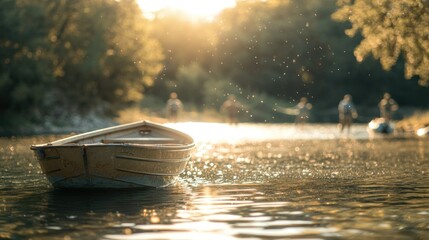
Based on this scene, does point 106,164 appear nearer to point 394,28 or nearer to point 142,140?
point 142,140

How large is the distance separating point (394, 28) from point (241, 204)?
1430 cm

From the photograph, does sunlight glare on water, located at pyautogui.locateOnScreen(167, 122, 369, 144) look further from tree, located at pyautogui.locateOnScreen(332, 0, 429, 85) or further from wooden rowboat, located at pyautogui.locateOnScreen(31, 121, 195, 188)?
wooden rowboat, located at pyautogui.locateOnScreen(31, 121, 195, 188)

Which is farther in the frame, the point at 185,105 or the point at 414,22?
the point at 185,105

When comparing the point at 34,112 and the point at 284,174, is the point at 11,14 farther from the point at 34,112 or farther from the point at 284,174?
the point at 284,174

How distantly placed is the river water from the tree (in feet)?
12.1

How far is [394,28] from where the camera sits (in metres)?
29.7

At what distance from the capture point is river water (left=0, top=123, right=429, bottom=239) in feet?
45.2

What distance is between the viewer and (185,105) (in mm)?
97438

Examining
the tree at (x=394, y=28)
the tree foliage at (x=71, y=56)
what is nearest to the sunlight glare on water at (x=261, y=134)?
the tree foliage at (x=71, y=56)

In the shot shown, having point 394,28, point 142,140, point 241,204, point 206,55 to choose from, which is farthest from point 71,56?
point 241,204

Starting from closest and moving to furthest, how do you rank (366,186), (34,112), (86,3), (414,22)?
(366,186)
(414,22)
(34,112)
(86,3)

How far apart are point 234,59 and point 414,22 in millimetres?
78334

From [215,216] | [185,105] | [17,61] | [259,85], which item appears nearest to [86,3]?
[17,61]

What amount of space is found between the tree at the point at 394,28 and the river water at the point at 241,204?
3.69 metres
